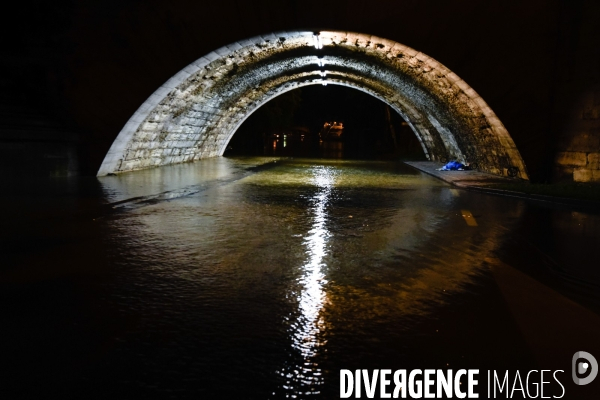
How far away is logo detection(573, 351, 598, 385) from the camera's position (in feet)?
13.5

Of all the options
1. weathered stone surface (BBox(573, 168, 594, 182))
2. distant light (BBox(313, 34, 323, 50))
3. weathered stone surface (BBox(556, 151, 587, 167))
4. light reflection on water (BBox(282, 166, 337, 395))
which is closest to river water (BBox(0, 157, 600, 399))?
light reflection on water (BBox(282, 166, 337, 395))

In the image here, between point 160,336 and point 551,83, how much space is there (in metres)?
15.0

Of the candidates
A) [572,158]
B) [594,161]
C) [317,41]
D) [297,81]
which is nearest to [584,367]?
[594,161]

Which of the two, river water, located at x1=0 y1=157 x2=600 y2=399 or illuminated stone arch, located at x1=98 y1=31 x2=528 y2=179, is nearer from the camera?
river water, located at x1=0 y1=157 x2=600 y2=399

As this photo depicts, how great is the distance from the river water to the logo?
0.10 metres

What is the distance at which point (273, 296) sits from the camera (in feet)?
19.6

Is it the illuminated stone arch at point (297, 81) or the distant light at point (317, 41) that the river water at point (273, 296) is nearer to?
the illuminated stone arch at point (297, 81)

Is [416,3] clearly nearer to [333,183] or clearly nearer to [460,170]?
[333,183]

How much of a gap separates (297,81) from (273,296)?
26.0 m

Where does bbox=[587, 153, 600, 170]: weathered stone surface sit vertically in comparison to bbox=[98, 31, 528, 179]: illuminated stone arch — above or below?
below

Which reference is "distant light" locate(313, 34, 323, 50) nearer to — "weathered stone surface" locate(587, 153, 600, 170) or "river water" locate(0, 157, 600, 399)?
"river water" locate(0, 157, 600, 399)

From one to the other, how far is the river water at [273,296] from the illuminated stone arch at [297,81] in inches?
258

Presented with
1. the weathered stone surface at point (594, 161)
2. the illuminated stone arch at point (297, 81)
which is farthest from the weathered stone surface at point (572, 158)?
the illuminated stone arch at point (297, 81)

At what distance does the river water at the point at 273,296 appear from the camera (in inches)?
165
